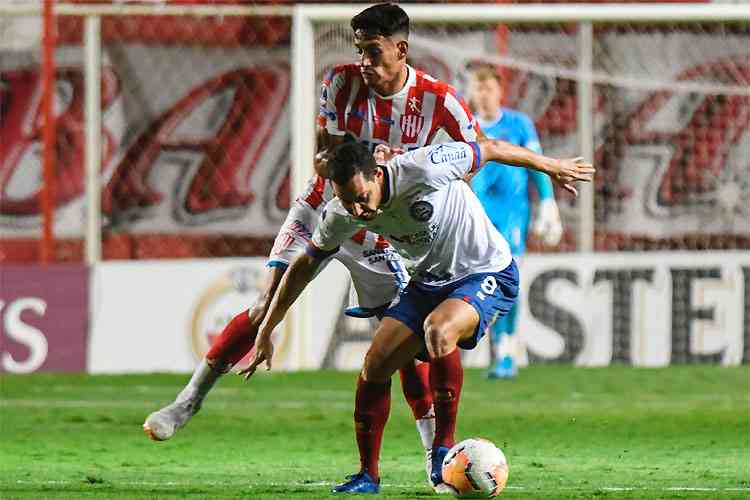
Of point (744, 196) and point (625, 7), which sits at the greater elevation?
point (625, 7)

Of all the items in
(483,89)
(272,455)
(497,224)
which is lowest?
(272,455)

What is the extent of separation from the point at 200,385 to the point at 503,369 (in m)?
4.45

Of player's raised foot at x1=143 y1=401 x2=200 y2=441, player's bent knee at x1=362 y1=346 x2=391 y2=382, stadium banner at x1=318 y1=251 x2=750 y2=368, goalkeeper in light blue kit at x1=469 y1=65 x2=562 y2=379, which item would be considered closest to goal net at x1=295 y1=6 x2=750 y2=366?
stadium banner at x1=318 y1=251 x2=750 y2=368

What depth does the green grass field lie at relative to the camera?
700 cm

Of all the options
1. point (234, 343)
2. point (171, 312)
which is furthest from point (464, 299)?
point (171, 312)

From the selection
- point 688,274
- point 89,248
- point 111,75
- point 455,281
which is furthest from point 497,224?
point 111,75

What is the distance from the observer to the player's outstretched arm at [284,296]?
684 centimetres

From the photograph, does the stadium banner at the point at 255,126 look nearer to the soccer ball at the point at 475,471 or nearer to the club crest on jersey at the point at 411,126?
the club crest on jersey at the point at 411,126

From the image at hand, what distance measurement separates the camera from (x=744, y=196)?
46.4ft

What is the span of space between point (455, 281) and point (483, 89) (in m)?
4.55

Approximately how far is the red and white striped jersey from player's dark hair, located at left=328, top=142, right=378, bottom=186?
878mm

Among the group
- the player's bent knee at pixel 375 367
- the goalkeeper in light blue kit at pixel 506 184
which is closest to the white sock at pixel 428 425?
the player's bent knee at pixel 375 367

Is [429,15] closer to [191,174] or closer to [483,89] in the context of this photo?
[483,89]

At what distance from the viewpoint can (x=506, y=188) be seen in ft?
37.7
